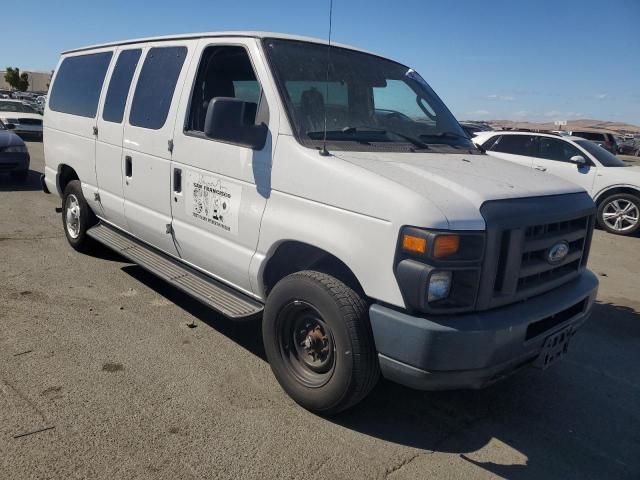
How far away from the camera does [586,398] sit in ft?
12.2

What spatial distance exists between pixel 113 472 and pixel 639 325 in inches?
191

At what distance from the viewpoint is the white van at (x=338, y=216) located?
2.66m

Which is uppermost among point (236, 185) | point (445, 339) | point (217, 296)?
point (236, 185)

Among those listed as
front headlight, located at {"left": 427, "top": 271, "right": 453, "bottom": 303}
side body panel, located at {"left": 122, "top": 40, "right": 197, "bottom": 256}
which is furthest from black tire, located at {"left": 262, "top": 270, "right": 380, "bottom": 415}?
side body panel, located at {"left": 122, "top": 40, "right": 197, "bottom": 256}

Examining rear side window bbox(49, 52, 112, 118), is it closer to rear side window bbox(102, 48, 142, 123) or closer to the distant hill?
rear side window bbox(102, 48, 142, 123)

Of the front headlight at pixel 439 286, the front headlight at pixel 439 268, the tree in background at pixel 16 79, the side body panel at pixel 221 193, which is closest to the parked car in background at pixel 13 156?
the side body panel at pixel 221 193

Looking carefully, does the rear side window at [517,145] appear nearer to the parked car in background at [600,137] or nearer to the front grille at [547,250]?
the front grille at [547,250]

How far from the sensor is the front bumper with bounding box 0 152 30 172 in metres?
10.3

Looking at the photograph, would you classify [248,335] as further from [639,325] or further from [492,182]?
[639,325]

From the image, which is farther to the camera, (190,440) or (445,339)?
(190,440)

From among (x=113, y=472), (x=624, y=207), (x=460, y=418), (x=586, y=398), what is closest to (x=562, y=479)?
(x=460, y=418)

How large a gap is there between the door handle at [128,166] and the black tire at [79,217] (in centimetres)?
124

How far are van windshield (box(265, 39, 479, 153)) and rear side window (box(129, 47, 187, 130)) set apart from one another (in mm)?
996

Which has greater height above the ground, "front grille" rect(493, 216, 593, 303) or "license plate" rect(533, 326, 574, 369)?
"front grille" rect(493, 216, 593, 303)
